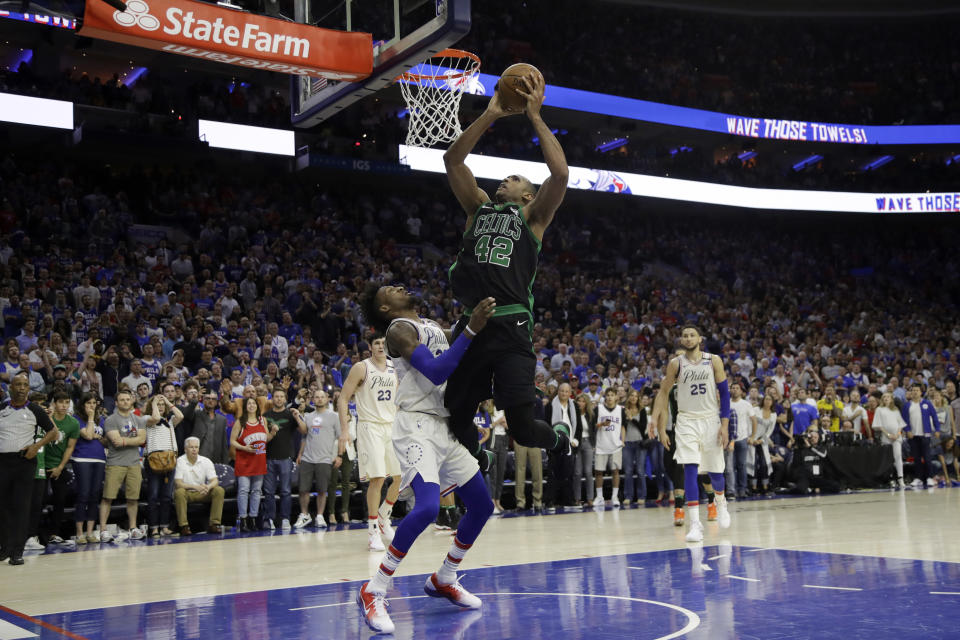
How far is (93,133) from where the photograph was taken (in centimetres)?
1977

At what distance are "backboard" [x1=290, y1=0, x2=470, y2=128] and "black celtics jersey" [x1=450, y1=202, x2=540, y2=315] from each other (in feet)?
10.7

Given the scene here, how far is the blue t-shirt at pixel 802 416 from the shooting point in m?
15.6

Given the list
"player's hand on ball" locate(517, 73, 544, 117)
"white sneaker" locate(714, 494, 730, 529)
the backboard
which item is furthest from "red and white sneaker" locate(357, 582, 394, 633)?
"white sneaker" locate(714, 494, 730, 529)

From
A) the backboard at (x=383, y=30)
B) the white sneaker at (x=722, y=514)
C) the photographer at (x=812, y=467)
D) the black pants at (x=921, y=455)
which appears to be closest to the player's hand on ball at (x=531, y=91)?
the backboard at (x=383, y=30)

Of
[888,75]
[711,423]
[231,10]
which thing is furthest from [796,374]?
[888,75]

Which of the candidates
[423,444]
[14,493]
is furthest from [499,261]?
[14,493]

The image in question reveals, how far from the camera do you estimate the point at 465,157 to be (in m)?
5.13

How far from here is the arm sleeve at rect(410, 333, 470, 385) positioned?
4818 millimetres

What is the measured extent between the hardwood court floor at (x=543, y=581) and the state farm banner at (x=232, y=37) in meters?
4.51

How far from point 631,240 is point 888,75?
11930 millimetres

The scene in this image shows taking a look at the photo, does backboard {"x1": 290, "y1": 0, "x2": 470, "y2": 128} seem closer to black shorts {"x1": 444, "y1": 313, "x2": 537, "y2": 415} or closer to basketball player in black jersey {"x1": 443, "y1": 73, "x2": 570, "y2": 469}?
basketball player in black jersey {"x1": 443, "y1": 73, "x2": 570, "y2": 469}

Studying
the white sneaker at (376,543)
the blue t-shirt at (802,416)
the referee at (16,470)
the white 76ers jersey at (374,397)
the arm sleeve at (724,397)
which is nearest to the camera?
the referee at (16,470)

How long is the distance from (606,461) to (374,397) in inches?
226

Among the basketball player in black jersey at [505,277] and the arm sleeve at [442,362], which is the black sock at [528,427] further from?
the arm sleeve at [442,362]
